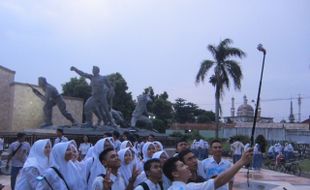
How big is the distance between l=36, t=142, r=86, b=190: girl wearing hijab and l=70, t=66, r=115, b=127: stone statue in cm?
1860

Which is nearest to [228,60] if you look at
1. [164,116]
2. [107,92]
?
[107,92]

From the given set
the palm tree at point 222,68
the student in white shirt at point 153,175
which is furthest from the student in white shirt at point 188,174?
the palm tree at point 222,68

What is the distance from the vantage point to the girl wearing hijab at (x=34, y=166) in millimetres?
5523

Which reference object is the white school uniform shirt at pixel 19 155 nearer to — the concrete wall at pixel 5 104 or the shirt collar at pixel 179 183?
the shirt collar at pixel 179 183

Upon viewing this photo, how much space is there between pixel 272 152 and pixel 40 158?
25.6 m

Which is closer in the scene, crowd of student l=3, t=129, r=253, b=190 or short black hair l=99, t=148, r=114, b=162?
crowd of student l=3, t=129, r=253, b=190

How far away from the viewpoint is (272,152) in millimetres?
29766

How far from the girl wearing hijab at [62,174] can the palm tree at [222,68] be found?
29.4 meters

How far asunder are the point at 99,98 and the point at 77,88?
111ft

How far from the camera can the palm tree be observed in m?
34.5

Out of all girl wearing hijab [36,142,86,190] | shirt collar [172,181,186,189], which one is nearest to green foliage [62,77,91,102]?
girl wearing hijab [36,142,86,190]

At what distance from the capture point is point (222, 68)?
1366 inches

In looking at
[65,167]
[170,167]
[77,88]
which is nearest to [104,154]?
[65,167]

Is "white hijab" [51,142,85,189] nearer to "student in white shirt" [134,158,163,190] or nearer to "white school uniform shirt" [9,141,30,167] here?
"student in white shirt" [134,158,163,190]
